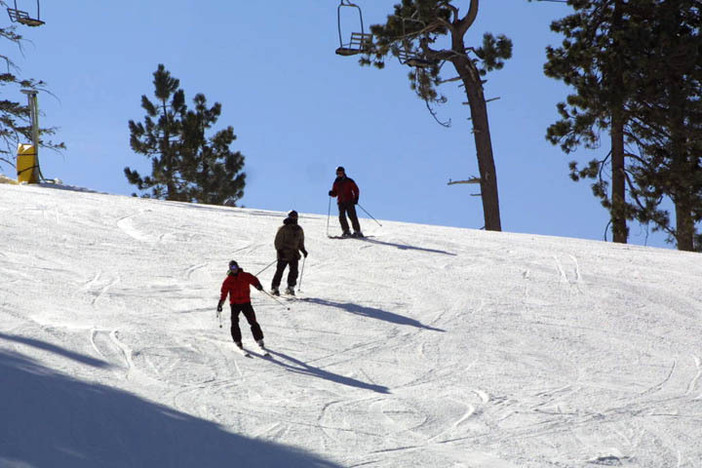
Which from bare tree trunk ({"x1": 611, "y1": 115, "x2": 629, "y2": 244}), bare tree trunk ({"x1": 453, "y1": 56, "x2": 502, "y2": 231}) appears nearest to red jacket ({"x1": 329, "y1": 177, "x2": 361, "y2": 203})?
bare tree trunk ({"x1": 453, "y1": 56, "x2": 502, "y2": 231})

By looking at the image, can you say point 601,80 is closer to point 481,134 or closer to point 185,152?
point 481,134

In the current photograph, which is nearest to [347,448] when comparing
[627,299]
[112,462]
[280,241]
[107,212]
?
[112,462]

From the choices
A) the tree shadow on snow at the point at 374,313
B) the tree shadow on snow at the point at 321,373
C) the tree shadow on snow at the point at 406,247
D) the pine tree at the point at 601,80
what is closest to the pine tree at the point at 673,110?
the pine tree at the point at 601,80

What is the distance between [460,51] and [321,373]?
68.8 feet

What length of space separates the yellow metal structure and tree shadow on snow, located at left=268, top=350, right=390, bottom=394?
1913 cm

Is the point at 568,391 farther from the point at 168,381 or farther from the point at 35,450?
the point at 35,450

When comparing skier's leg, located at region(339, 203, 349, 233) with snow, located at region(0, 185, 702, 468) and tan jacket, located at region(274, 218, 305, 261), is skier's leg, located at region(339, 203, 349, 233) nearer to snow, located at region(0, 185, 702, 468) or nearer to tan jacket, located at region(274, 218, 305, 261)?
snow, located at region(0, 185, 702, 468)

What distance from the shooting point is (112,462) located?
875 centimetres

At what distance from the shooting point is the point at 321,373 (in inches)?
480

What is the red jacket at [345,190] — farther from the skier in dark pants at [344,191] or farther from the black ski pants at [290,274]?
the black ski pants at [290,274]

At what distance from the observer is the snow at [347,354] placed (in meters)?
9.75

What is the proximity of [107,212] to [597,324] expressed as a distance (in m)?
12.7

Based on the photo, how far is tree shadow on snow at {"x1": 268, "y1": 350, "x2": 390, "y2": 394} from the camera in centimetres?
1187

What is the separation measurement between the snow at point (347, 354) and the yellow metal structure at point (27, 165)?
826 centimetres
